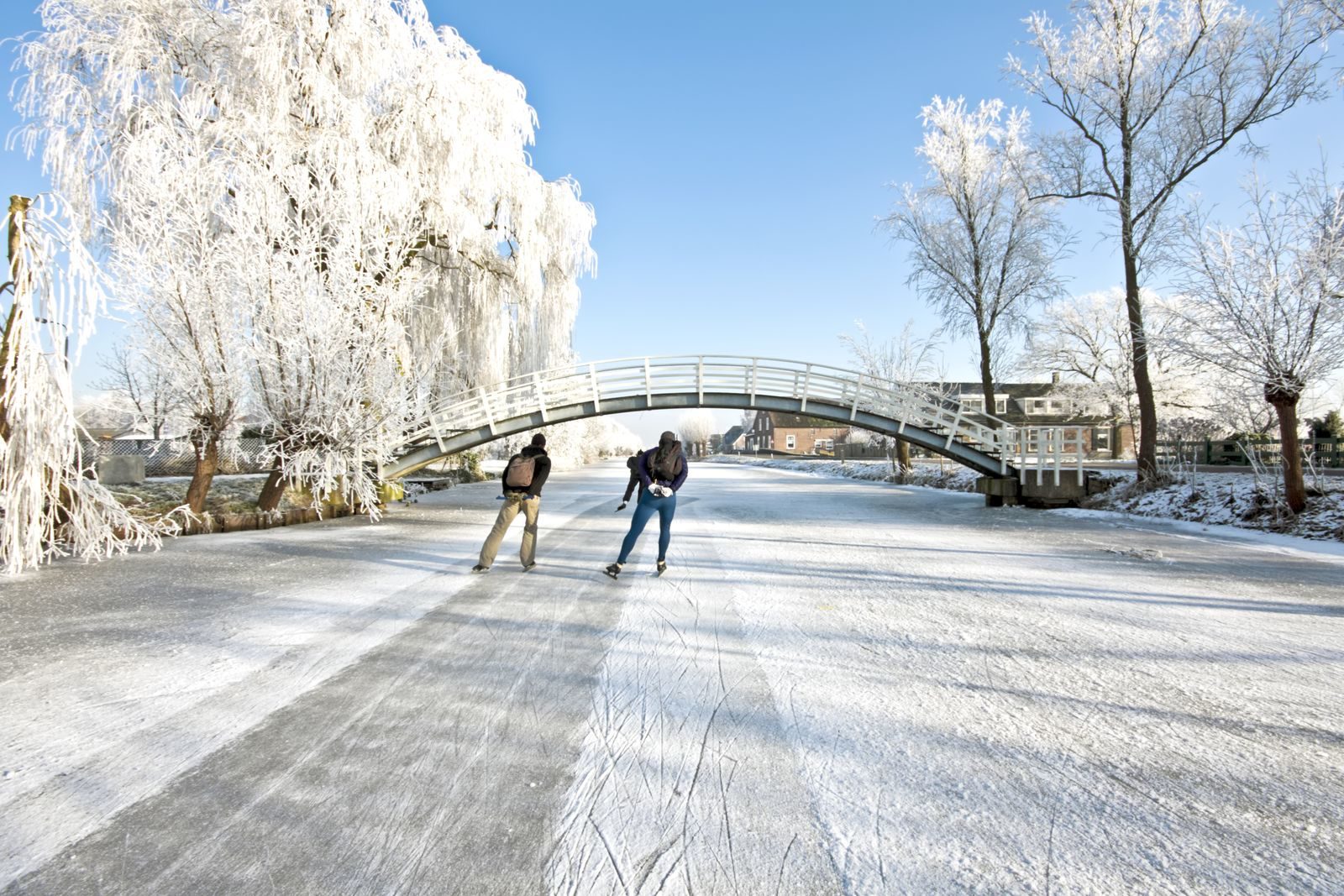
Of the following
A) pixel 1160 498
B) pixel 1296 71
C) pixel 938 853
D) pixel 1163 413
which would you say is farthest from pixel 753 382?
pixel 1163 413

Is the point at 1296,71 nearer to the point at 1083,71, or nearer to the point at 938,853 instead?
the point at 1083,71

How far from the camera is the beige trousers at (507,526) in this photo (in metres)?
7.36

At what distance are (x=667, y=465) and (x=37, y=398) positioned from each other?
22.9ft

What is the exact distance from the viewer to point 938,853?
2.32 meters

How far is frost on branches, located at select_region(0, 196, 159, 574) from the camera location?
726cm

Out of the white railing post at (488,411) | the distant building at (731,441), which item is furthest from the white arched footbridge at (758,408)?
the distant building at (731,441)

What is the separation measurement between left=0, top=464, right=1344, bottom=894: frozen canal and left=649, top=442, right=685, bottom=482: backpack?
1.13m

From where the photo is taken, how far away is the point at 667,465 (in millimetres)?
7117

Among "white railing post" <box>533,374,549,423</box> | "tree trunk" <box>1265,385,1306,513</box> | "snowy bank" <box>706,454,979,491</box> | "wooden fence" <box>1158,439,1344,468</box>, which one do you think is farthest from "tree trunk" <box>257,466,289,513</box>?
"snowy bank" <box>706,454,979,491</box>

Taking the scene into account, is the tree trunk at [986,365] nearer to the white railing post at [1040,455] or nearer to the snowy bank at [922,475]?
the snowy bank at [922,475]

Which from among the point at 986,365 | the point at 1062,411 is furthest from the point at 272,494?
the point at 1062,411

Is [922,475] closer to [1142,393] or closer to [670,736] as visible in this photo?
[1142,393]

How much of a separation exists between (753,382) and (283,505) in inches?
442

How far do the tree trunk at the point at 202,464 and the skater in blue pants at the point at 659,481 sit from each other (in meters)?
7.62
